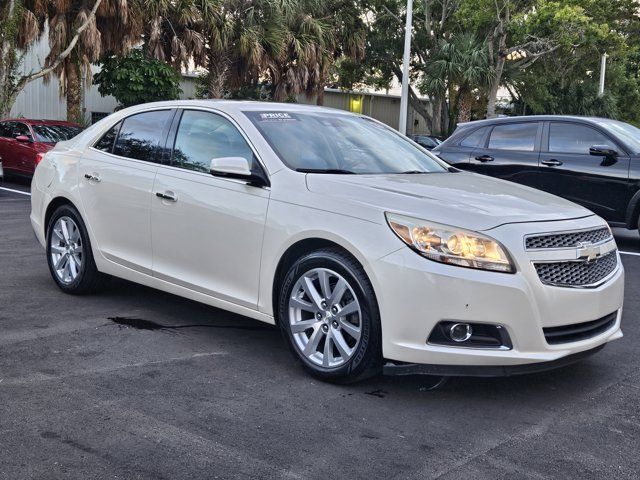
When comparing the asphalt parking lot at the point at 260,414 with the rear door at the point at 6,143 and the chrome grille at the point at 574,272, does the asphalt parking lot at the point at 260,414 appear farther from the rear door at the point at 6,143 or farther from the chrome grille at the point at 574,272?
the rear door at the point at 6,143

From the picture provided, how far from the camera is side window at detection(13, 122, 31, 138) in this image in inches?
665

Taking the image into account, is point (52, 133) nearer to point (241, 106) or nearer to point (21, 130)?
point (21, 130)

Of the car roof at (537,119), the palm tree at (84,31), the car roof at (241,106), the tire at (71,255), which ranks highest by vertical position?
the palm tree at (84,31)

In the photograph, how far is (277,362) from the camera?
4.99m

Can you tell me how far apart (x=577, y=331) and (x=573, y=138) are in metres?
6.37

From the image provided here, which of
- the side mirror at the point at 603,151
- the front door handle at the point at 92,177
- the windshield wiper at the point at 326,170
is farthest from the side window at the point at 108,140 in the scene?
the side mirror at the point at 603,151

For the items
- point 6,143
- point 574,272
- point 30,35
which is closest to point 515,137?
point 574,272

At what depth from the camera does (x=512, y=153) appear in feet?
34.8

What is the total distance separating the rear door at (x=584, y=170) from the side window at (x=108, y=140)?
5941mm

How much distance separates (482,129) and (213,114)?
624 centimetres

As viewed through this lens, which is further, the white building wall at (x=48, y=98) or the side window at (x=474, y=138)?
the white building wall at (x=48, y=98)

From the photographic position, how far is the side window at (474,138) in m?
11.0

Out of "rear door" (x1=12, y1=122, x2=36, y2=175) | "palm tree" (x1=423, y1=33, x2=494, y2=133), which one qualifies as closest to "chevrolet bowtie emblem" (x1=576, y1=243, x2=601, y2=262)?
"rear door" (x1=12, y1=122, x2=36, y2=175)

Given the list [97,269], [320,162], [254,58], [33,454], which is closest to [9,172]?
[254,58]
